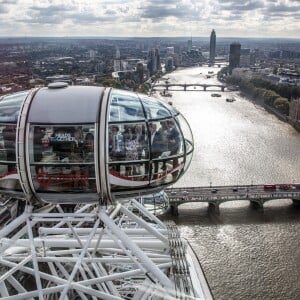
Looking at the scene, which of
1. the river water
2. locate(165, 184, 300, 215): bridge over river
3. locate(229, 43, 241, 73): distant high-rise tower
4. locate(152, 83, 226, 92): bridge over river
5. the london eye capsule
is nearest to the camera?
the london eye capsule

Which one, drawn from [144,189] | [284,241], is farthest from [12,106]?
[284,241]

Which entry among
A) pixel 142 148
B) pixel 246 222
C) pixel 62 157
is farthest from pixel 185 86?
pixel 62 157

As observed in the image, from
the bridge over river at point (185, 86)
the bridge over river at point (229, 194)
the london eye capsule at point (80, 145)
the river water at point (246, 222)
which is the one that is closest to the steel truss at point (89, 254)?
the london eye capsule at point (80, 145)

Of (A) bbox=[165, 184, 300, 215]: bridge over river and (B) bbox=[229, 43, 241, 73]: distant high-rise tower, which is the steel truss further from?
(B) bbox=[229, 43, 241, 73]: distant high-rise tower

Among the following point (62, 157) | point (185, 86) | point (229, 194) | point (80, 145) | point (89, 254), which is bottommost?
point (185, 86)

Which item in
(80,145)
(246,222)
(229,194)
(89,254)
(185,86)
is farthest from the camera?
(185,86)

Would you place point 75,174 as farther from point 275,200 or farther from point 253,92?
point 253,92

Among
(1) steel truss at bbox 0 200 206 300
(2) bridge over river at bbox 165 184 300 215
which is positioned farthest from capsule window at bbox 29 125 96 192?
(2) bridge over river at bbox 165 184 300 215

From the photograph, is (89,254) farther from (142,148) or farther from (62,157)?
(142,148)

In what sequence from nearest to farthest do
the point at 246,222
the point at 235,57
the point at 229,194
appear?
the point at 246,222, the point at 229,194, the point at 235,57
